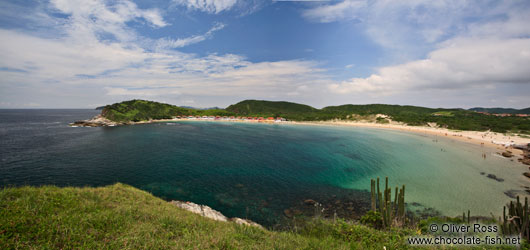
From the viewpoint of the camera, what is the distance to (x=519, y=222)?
1123 cm

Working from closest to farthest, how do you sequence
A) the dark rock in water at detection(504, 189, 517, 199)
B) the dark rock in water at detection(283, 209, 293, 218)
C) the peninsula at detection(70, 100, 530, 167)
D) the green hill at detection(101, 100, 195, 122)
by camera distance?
the dark rock in water at detection(283, 209, 293, 218) < the dark rock in water at detection(504, 189, 517, 199) < the peninsula at detection(70, 100, 530, 167) < the green hill at detection(101, 100, 195, 122)

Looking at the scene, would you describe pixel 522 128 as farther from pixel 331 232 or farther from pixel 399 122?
Result: pixel 331 232

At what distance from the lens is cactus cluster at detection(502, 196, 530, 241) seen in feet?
34.1

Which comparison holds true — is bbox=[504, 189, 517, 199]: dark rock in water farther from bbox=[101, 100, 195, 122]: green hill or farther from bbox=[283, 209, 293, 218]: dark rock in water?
bbox=[101, 100, 195, 122]: green hill

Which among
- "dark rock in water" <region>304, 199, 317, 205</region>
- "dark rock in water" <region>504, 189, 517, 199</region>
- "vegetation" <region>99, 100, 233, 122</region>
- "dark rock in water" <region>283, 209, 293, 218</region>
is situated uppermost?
"vegetation" <region>99, 100, 233, 122</region>

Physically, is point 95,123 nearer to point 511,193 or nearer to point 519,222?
point 519,222

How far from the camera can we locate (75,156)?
36.0 meters

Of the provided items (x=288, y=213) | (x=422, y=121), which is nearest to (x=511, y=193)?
(x=288, y=213)

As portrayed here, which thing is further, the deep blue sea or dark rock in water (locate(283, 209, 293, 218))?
the deep blue sea

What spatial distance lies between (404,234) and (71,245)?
15.8 m

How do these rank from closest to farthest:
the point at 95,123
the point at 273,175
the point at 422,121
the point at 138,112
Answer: the point at 273,175 → the point at 95,123 → the point at 422,121 → the point at 138,112

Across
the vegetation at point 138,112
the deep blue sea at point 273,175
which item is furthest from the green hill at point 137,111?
the deep blue sea at point 273,175

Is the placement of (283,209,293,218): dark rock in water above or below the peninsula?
below

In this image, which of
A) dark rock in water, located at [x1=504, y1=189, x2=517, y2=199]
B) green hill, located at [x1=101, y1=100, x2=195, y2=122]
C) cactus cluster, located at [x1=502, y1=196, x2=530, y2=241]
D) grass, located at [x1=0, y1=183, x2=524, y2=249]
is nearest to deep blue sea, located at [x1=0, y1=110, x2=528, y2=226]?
dark rock in water, located at [x1=504, y1=189, x2=517, y2=199]
